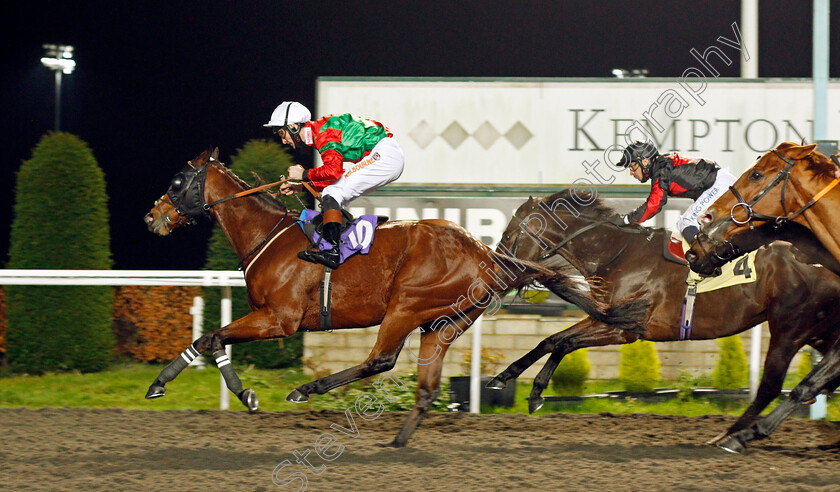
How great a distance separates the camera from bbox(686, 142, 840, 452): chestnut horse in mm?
4059

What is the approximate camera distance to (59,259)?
686 centimetres

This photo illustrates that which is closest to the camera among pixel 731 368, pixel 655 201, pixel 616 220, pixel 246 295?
pixel 655 201

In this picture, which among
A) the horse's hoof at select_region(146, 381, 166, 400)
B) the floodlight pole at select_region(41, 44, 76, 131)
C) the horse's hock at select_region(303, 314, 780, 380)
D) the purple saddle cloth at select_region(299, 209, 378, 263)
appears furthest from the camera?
the floodlight pole at select_region(41, 44, 76, 131)

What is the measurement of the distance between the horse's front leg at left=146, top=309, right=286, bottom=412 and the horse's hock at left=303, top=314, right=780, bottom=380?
2.21 m

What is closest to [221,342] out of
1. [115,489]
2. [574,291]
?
[115,489]

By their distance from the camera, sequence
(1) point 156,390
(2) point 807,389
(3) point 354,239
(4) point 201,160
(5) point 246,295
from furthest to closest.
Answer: (5) point 246,295 < (4) point 201,160 < (3) point 354,239 < (1) point 156,390 < (2) point 807,389

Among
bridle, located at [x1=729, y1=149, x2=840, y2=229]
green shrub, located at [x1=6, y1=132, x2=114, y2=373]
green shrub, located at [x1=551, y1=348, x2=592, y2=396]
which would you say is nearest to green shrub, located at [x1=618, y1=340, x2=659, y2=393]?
A: green shrub, located at [x1=551, y1=348, x2=592, y2=396]

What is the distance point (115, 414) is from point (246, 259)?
4.52 feet

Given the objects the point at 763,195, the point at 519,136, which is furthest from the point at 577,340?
the point at 519,136

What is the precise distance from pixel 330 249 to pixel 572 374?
90.9 inches

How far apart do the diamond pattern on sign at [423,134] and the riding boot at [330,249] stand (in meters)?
2.87

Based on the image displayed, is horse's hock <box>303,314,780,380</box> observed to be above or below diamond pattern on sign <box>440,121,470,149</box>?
below

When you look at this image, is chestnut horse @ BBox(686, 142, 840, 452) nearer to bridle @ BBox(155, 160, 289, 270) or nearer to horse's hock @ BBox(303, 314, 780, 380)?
bridle @ BBox(155, 160, 289, 270)

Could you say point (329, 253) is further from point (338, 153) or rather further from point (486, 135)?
point (486, 135)
